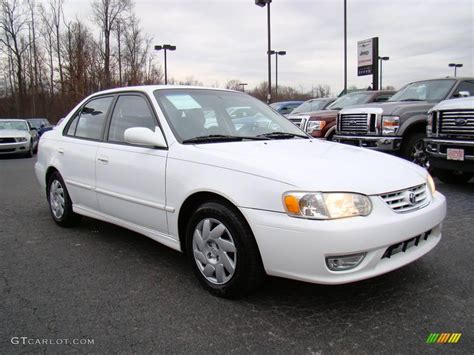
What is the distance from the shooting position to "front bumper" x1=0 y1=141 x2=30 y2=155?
47.0ft

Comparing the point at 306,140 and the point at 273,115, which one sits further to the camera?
the point at 273,115

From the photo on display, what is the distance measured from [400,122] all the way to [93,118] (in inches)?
219

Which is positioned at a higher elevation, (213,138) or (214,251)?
(213,138)

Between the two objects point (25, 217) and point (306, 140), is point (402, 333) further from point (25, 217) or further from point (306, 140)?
point (25, 217)

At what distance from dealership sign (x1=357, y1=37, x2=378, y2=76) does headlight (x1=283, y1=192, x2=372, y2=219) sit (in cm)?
1952

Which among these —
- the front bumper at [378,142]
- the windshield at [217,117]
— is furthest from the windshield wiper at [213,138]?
the front bumper at [378,142]

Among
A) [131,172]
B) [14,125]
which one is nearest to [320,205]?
[131,172]

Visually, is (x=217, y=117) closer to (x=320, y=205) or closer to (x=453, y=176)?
(x=320, y=205)

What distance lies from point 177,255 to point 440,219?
2251 mm

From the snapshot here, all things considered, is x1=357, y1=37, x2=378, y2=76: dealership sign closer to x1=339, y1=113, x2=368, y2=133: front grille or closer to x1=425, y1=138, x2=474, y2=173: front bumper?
x1=339, y1=113, x2=368, y2=133: front grille

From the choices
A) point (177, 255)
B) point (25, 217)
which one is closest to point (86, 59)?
point (25, 217)

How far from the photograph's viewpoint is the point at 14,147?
1454 centimetres

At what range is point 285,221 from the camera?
2594 millimetres

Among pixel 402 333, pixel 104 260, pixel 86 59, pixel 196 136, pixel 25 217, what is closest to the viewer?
pixel 402 333
